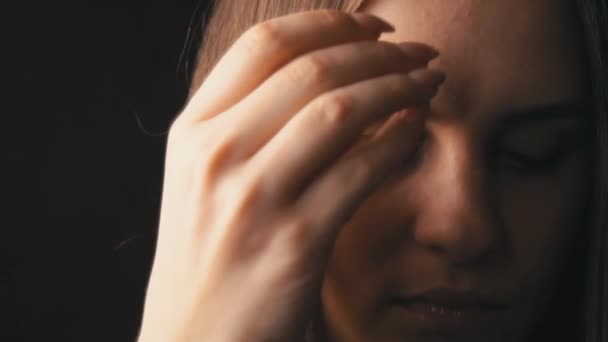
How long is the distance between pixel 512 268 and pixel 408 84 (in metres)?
0.22

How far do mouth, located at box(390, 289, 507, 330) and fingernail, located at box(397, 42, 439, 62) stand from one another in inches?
8.2

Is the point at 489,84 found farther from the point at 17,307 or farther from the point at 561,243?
the point at 17,307

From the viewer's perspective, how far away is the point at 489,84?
0.52 m

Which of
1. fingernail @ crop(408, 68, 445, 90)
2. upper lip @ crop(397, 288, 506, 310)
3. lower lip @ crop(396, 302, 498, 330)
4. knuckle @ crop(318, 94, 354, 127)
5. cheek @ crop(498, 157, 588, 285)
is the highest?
fingernail @ crop(408, 68, 445, 90)

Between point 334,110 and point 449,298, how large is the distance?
22 cm

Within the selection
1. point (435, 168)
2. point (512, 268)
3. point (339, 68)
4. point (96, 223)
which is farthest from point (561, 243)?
point (96, 223)

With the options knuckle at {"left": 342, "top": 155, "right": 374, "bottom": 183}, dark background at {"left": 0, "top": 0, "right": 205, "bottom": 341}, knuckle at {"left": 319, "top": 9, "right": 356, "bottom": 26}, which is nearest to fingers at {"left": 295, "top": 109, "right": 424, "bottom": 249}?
knuckle at {"left": 342, "top": 155, "right": 374, "bottom": 183}

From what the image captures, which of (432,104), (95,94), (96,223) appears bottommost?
(96,223)

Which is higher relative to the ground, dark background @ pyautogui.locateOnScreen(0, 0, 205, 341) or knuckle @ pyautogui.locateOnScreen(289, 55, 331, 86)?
knuckle @ pyautogui.locateOnScreen(289, 55, 331, 86)

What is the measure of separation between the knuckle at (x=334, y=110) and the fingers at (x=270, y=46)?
0.05m

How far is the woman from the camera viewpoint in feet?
1.51

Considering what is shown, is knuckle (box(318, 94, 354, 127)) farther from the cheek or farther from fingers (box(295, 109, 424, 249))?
the cheek

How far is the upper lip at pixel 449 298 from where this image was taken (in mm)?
538

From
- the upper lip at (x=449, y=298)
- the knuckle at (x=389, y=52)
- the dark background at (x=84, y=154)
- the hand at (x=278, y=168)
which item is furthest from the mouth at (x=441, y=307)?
the dark background at (x=84, y=154)
